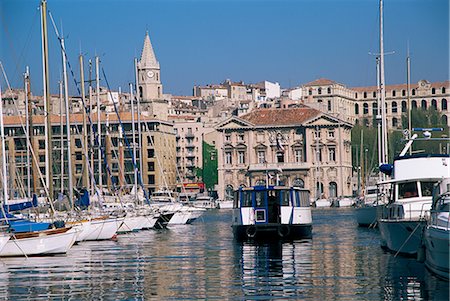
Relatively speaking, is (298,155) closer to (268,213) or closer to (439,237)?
(268,213)

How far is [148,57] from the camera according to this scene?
16625 cm

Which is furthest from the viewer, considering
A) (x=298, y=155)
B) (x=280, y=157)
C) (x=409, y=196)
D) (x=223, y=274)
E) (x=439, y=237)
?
(x=298, y=155)

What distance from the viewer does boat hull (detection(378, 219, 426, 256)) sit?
3250 centimetres

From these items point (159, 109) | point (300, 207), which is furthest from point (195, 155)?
point (300, 207)

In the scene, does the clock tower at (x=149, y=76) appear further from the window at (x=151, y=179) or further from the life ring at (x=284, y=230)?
the life ring at (x=284, y=230)

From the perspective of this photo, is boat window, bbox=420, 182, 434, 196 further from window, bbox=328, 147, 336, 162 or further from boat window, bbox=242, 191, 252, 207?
window, bbox=328, 147, 336, 162

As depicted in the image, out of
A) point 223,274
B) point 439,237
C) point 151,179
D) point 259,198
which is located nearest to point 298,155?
point 151,179

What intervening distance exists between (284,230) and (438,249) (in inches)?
795

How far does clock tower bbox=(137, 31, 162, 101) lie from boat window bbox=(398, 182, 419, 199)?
131 metres

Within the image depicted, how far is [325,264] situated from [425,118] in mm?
138356

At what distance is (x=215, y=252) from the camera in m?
41.2

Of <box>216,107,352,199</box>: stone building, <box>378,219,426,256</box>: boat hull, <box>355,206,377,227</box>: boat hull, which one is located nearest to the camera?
<box>378,219,426,256</box>: boat hull

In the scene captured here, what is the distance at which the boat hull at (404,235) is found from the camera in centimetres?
3250

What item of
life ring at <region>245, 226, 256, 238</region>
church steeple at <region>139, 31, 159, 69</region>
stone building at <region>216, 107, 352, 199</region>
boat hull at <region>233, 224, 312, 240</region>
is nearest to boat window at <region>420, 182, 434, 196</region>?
boat hull at <region>233, 224, 312, 240</region>
